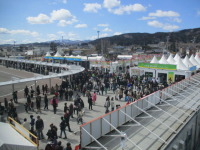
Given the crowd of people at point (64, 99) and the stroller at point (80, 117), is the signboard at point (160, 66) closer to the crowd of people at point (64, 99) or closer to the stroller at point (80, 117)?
the crowd of people at point (64, 99)

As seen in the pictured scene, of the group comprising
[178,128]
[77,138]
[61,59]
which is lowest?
[77,138]

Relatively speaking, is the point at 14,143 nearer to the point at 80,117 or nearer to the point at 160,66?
the point at 80,117

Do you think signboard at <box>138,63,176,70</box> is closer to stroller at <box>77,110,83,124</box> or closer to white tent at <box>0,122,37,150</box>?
stroller at <box>77,110,83,124</box>

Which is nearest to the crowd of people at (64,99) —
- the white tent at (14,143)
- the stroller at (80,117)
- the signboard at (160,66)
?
the stroller at (80,117)

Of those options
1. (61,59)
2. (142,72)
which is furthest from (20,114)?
(61,59)

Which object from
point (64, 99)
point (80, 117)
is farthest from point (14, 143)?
point (64, 99)

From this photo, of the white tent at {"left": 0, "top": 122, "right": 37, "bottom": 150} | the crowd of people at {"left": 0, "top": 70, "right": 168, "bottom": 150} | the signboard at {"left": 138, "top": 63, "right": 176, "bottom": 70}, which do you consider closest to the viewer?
the white tent at {"left": 0, "top": 122, "right": 37, "bottom": 150}

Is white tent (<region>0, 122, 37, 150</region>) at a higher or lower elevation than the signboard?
lower

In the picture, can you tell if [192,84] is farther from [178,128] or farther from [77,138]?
A: [77,138]

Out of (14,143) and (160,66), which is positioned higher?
(160,66)

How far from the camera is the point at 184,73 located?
21391mm

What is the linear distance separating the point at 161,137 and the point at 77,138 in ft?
13.8

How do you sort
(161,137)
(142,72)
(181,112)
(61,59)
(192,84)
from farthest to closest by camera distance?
(61,59)
(142,72)
(192,84)
(181,112)
(161,137)

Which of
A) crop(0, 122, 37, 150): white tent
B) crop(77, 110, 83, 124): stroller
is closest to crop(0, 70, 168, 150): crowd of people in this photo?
crop(77, 110, 83, 124): stroller
